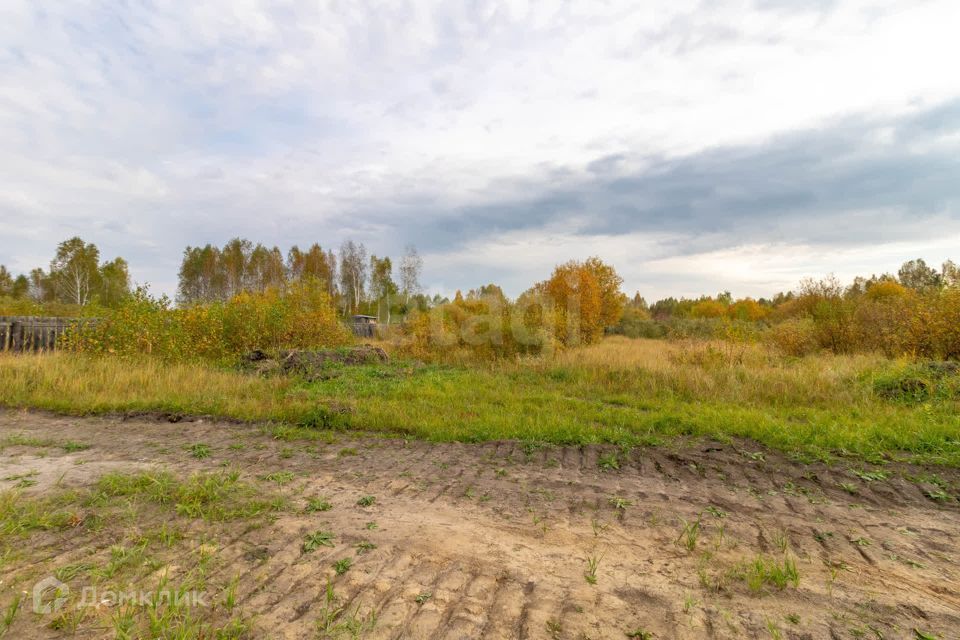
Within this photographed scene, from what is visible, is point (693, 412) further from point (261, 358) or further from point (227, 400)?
point (261, 358)

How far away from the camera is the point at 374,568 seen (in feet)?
9.42

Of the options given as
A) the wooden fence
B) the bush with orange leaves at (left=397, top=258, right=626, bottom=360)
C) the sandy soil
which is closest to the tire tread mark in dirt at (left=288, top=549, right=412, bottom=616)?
the sandy soil

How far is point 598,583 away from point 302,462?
12.1ft

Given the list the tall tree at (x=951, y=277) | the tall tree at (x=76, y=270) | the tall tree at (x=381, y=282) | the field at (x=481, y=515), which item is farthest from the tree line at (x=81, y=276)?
the tall tree at (x=951, y=277)

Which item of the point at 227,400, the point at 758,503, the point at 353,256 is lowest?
the point at 758,503

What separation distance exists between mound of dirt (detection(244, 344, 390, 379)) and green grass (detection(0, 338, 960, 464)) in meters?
0.84

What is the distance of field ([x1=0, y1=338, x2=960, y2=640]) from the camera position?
2.47 meters

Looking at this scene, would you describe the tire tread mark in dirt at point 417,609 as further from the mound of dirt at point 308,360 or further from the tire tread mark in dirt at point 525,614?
the mound of dirt at point 308,360

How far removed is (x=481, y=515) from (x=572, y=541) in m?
0.84

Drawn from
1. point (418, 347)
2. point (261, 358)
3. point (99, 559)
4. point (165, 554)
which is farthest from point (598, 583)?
point (418, 347)

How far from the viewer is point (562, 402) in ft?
26.4
